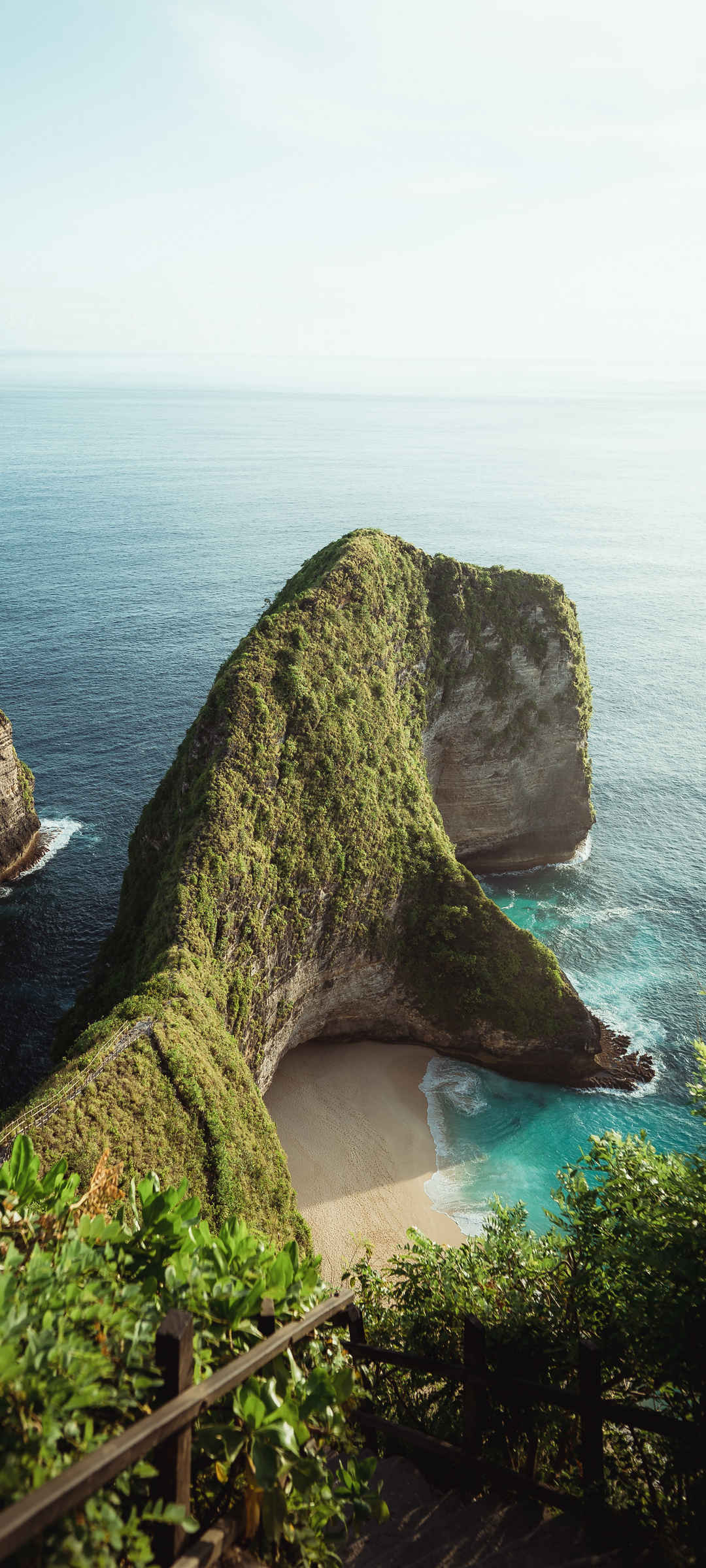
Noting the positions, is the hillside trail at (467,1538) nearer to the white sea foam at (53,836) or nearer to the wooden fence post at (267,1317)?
the wooden fence post at (267,1317)

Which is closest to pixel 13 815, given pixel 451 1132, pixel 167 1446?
pixel 451 1132

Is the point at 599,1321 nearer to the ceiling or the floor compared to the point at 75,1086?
nearer to the ceiling

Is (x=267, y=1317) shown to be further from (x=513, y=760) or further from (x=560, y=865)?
(x=560, y=865)

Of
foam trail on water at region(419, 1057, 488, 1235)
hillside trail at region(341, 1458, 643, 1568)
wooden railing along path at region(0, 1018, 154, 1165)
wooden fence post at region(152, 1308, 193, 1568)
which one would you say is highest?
wooden fence post at region(152, 1308, 193, 1568)

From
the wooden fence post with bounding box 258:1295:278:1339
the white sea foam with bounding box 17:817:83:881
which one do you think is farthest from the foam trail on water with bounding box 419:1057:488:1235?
the white sea foam with bounding box 17:817:83:881

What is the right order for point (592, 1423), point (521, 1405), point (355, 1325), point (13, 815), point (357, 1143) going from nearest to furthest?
point (592, 1423), point (355, 1325), point (521, 1405), point (357, 1143), point (13, 815)

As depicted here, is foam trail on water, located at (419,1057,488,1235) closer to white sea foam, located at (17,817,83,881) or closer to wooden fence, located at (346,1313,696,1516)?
wooden fence, located at (346,1313,696,1516)

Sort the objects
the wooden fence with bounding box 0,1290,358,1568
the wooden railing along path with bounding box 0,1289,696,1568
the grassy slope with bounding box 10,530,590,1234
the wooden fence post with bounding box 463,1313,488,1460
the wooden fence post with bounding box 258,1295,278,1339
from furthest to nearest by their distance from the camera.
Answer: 1. the grassy slope with bounding box 10,530,590,1234
2. the wooden fence post with bounding box 463,1313,488,1460
3. the wooden fence post with bounding box 258,1295,278,1339
4. the wooden railing along path with bounding box 0,1289,696,1568
5. the wooden fence with bounding box 0,1290,358,1568
